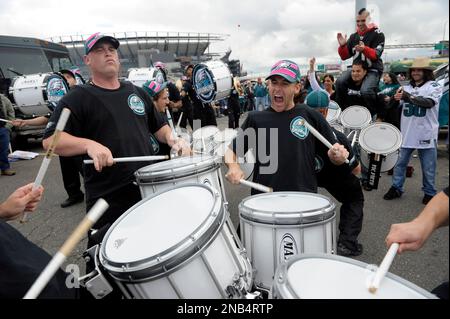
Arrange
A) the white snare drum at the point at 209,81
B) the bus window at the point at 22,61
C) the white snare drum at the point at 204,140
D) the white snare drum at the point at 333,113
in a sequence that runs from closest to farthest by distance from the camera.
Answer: the white snare drum at the point at 204,140, the white snare drum at the point at 333,113, the white snare drum at the point at 209,81, the bus window at the point at 22,61

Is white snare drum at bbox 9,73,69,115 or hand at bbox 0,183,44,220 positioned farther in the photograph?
white snare drum at bbox 9,73,69,115

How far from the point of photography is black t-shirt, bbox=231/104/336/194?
2.43 meters

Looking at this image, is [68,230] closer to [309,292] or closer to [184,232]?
[184,232]

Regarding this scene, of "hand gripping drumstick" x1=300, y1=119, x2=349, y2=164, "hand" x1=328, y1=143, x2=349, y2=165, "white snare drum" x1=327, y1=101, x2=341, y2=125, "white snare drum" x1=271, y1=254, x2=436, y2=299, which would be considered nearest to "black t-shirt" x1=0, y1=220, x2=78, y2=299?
"white snare drum" x1=271, y1=254, x2=436, y2=299

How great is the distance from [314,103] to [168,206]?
7.68 ft

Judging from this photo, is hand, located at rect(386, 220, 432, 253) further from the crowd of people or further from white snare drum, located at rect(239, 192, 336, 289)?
white snare drum, located at rect(239, 192, 336, 289)

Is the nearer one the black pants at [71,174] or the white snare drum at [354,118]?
the white snare drum at [354,118]

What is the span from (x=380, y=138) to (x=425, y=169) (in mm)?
780

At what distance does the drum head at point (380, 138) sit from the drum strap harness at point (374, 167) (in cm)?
7

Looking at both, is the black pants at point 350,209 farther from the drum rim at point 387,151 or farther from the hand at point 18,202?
the hand at point 18,202

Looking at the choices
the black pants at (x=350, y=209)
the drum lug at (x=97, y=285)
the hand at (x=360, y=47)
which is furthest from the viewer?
the hand at (x=360, y=47)

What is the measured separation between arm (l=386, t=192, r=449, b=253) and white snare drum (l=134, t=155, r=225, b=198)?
1249 millimetres

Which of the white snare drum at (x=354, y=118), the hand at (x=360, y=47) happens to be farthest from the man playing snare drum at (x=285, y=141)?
the hand at (x=360, y=47)

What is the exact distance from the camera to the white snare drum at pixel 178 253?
1.31 m
